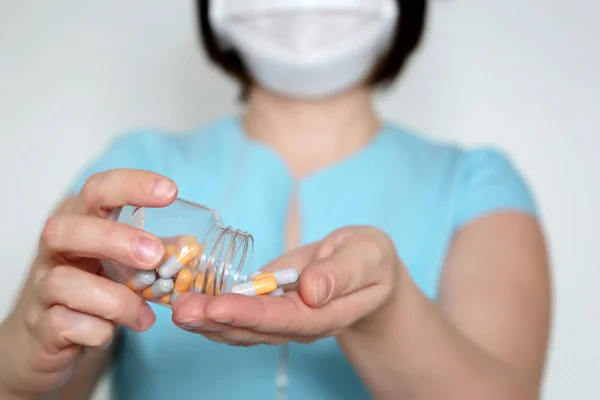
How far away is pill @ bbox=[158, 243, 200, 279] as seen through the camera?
0.53 meters

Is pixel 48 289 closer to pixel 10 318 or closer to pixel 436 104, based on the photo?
pixel 10 318

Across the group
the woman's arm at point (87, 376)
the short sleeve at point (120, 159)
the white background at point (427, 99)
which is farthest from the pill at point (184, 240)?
the white background at point (427, 99)

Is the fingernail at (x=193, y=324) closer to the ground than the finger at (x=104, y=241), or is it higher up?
closer to the ground

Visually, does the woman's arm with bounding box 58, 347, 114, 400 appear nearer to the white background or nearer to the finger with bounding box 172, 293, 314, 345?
the finger with bounding box 172, 293, 314, 345

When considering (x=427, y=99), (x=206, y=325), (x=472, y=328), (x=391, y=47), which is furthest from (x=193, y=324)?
(x=427, y=99)

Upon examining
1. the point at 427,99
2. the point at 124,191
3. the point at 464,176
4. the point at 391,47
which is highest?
the point at 124,191

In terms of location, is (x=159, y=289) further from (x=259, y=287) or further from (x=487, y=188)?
(x=487, y=188)

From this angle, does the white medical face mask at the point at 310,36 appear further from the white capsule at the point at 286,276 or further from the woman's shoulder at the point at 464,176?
the white capsule at the point at 286,276

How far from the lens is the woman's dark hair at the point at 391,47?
1.00 m

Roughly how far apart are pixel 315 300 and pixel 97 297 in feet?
0.52

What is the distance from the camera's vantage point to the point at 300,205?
932mm

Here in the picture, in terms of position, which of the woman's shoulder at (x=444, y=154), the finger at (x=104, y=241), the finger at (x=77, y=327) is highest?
the finger at (x=104, y=241)

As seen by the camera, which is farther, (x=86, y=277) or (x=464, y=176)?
(x=464, y=176)

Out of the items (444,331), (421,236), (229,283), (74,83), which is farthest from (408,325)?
(74,83)
